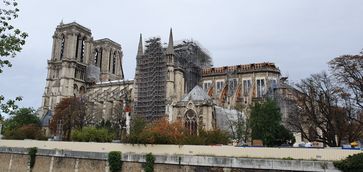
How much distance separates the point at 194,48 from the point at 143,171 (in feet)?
135

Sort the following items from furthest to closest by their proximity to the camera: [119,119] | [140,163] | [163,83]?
1. [163,83]
2. [119,119]
3. [140,163]

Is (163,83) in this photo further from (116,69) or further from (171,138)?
(116,69)

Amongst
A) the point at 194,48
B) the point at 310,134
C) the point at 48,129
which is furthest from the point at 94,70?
the point at 310,134

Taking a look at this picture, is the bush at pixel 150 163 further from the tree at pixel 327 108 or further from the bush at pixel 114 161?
the tree at pixel 327 108

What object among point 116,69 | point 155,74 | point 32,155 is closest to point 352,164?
point 32,155

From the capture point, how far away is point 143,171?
22.0 meters

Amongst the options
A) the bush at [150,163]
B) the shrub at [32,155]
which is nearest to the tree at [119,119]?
the shrub at [32,155]

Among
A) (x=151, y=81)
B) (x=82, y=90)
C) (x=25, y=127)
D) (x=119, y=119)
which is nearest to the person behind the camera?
(x=25, y=127)

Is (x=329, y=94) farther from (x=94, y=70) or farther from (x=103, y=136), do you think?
(x=94, y=70)

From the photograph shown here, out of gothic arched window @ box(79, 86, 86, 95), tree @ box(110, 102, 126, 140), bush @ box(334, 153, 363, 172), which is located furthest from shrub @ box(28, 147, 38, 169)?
gothic arched window @ box(79, 86, 86, 95)

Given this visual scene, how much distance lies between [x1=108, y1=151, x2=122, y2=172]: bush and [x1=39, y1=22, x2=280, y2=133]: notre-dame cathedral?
53.3ft

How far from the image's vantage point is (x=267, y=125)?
99.5 feet

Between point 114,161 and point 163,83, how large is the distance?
1214 inches

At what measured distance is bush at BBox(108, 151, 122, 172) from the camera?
76.0 feet
